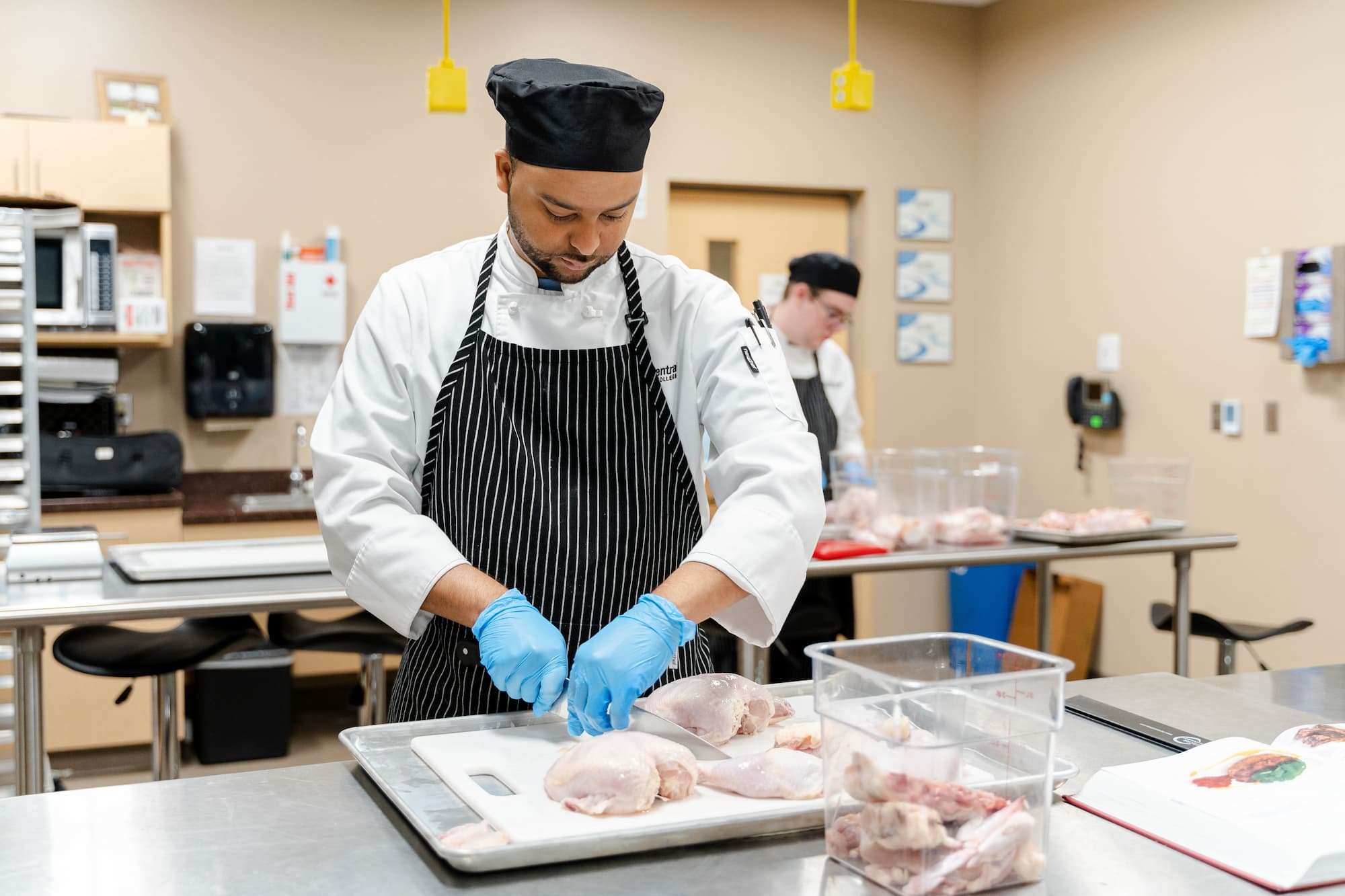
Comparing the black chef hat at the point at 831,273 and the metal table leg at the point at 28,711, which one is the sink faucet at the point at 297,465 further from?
the metal table leg at the point at 28,711

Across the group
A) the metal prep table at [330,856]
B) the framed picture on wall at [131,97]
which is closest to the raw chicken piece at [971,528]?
the metal prep table at [330,856]

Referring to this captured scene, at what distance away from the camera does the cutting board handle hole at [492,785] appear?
1.20m

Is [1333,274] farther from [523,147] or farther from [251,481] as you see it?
[251,481]

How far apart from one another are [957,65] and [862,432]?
184 centimetres

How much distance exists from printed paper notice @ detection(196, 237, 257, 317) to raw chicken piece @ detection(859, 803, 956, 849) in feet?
14.0

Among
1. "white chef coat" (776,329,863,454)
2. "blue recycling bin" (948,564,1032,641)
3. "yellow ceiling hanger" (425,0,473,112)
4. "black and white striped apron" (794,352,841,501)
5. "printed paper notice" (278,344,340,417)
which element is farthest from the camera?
"blue recycling bin" (948,564,1032,641)

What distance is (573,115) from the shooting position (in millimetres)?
1469

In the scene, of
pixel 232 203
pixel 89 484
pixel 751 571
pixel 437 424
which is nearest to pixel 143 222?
pixel 232 203

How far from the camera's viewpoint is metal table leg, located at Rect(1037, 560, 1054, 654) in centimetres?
371

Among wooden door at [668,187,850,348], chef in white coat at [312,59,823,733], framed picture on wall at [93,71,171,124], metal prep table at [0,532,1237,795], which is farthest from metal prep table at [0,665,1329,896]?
wooden door at [668,187,850,348]

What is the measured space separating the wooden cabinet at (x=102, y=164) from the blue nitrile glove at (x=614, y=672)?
3.67m

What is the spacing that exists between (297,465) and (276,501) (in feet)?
0.65

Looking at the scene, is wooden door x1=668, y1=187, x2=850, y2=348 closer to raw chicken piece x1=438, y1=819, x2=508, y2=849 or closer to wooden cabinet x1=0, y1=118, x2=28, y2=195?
wooden cabinet x1=0, y1=118, x2=28, y2=195

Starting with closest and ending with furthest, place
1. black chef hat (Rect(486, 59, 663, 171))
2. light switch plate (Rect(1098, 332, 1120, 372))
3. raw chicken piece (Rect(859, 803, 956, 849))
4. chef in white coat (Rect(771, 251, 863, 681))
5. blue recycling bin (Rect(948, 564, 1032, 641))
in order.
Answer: raw chicken piece (Rect(859, 803, 956, 849)) → black chef hat (Rect(486, 59, 663, 171)) → chef in white coat (Rect(771, 251, 863, 681)) → light switch plate (Rect(1098, 332, 1120, 372)) → blue recycling bin (Rect(948, 564, 1032, 641))
